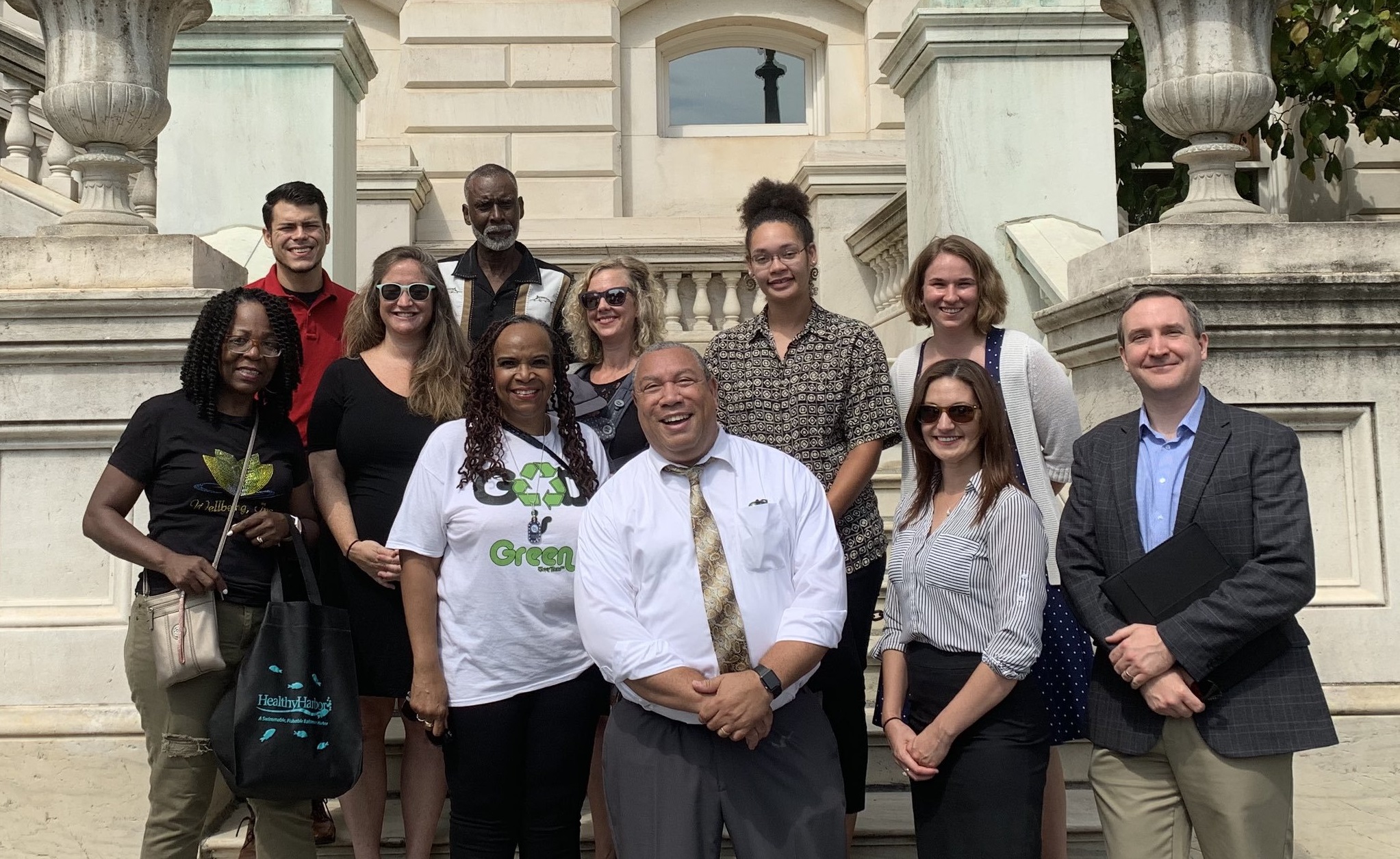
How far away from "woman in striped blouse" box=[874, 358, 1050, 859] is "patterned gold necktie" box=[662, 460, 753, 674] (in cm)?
50

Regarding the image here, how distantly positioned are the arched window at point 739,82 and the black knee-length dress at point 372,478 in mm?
9341

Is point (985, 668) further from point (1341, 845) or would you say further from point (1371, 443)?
point (1371, 443)

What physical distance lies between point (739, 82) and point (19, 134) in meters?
6.47

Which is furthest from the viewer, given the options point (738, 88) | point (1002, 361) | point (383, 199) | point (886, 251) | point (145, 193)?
point (738, 88)

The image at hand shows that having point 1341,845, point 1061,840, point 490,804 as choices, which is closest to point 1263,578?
point 1061,840

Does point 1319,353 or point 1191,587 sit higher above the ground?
point 1319,353

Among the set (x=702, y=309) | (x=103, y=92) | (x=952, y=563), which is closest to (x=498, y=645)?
(x=952, y=563)

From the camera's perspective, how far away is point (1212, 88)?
16.3 ft

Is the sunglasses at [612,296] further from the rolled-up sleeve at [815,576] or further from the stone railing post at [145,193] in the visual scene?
the stone railing post at [145,193]

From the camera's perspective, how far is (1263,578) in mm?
2973

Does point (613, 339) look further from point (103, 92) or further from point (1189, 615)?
point (103, 92)

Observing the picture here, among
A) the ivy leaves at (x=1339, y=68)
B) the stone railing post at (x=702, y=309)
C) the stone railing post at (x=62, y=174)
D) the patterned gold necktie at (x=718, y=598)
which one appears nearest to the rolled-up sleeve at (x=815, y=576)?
the patterned gold necktie at (x=718, y=598)

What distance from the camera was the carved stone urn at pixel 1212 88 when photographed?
4953 millimetres

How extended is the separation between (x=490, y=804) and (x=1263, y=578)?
6.52ft
